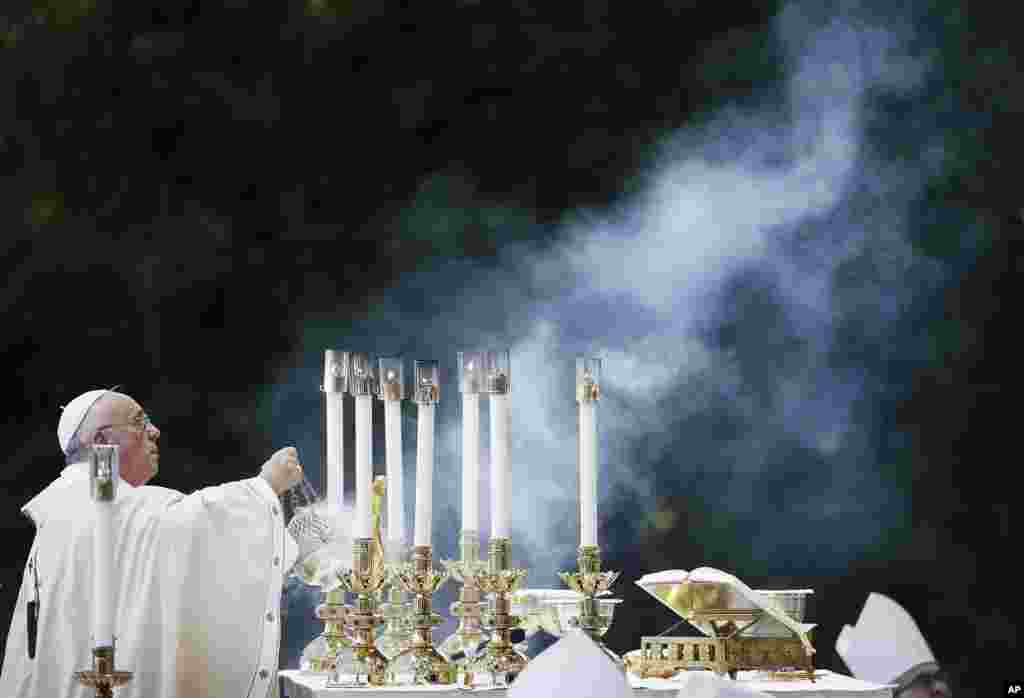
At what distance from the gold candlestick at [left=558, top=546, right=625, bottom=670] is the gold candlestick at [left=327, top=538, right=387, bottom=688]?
0.51m

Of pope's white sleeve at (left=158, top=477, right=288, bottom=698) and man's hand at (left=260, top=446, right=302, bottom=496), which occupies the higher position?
man's hand at (left=260, top=446, right=302, bottom=496)

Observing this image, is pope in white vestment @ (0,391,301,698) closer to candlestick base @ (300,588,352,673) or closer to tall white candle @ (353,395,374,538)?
candlestick base @ (300,588,352,673)

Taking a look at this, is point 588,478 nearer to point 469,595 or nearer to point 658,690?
point 469,595

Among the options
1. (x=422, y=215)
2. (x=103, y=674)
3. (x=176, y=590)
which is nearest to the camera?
(x=103, y=674)

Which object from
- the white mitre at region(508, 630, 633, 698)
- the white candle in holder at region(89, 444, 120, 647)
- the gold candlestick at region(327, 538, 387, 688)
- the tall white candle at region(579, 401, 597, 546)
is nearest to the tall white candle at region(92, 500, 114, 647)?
the white candle in holder at region(89, 444, 120, 647)

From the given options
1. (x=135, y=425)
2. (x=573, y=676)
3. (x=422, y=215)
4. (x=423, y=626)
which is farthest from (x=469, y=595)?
(x=422, y=215)

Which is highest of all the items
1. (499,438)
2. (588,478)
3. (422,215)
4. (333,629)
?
(422,215)

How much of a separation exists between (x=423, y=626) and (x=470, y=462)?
46cm

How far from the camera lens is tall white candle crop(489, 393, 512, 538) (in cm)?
437

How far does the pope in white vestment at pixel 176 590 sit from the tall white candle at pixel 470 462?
577 millimetres

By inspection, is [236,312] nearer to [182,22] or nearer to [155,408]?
[155,408]

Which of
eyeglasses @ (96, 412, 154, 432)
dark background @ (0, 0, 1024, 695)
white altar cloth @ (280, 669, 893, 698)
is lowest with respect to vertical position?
white altar cloth @ (280, 669, 893, 698)

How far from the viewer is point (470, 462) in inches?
175

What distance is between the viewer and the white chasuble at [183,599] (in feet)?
15.1
